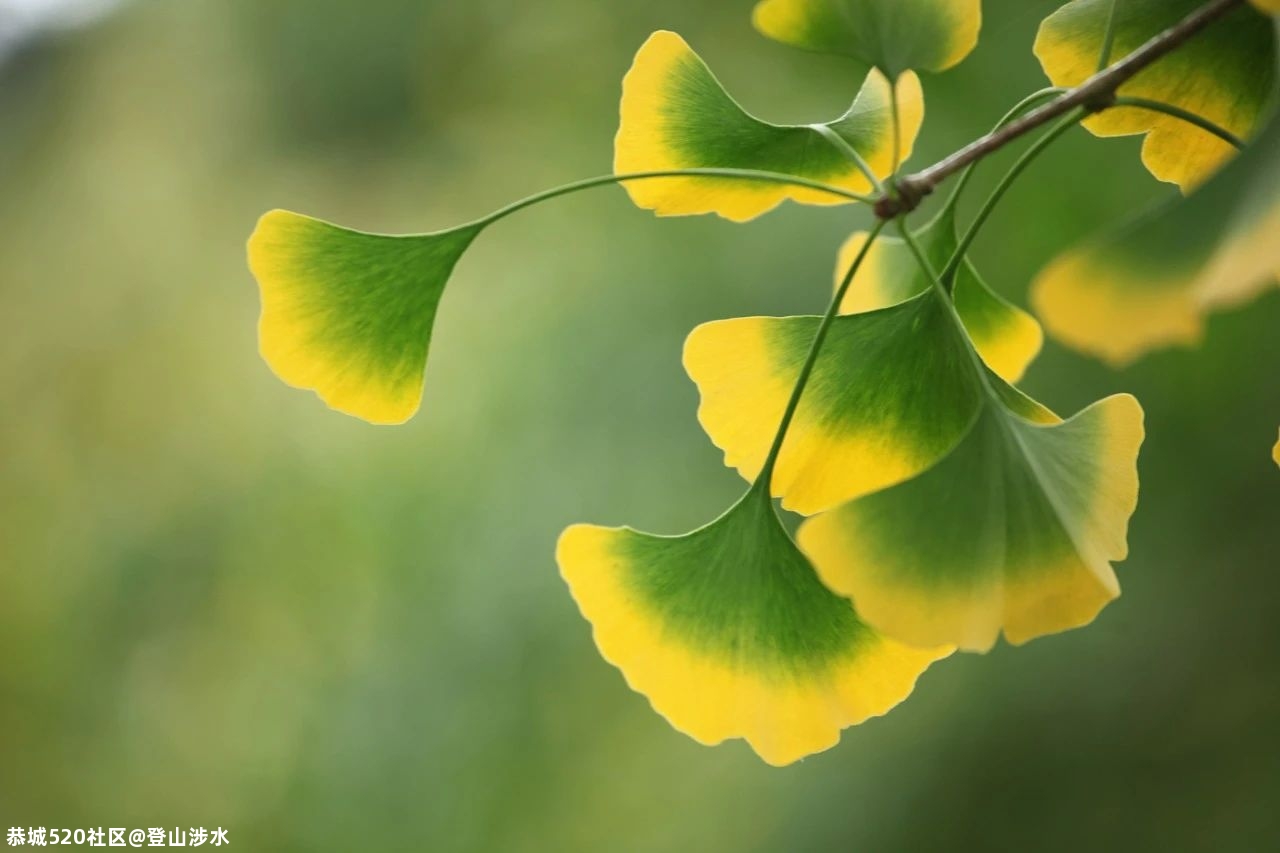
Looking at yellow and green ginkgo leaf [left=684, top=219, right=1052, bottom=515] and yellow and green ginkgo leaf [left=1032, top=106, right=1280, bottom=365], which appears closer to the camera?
yellow and green ginkgo leaf [left=1032, top=106, right=1280, bottom=365]

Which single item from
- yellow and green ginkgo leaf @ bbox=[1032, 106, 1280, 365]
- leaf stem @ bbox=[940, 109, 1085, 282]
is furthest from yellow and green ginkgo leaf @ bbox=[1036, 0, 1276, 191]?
yellow and green ginkgo leaf @ bbox=[1032, 106, 1280, 365]

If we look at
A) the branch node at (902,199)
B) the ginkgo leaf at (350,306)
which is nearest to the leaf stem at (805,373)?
the branch node at (902,199)

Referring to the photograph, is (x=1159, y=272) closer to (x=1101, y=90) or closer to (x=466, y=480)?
(x=1101, y=90)

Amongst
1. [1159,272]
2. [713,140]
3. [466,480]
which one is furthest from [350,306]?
[466,480]

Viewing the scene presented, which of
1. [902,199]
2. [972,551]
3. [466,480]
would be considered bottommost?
[972,551]

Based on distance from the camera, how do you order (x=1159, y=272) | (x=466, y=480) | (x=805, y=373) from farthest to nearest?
1. (x=466, y=480)
2. (x=805, y=373)
3. (x=1159, y=272)

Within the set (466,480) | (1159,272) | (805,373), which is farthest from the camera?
(466,480)

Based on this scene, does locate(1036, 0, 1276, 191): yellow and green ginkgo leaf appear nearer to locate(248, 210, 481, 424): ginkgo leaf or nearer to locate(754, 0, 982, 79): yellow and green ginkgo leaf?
locate(754, 0, 982, 79): yellow and green ginkgo leaf
